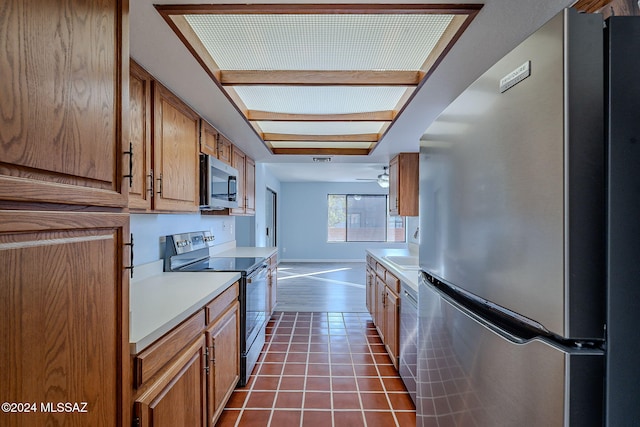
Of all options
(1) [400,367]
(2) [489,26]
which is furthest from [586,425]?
(1) [400,367]

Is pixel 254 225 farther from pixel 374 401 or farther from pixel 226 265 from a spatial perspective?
pixel 374 401

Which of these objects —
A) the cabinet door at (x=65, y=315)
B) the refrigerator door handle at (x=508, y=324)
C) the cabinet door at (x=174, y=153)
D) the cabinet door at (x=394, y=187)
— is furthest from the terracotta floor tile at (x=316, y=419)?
the cabinet door at (x=394, y=187)

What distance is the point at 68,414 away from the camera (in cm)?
74

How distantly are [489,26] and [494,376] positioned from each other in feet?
4.22

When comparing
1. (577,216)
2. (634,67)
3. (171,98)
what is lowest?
(577,216)

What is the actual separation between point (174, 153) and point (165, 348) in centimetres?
122

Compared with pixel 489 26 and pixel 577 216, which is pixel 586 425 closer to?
pixel 577 216

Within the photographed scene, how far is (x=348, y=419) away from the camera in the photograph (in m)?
2.01

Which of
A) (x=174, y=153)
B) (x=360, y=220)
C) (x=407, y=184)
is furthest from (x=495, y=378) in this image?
(x=360, y=220)

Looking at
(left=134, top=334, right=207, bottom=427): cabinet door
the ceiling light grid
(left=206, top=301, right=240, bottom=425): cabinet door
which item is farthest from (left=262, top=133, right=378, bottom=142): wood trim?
(left=134, top=334, right=207, bottom=427): cabinet door

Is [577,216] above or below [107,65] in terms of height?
below

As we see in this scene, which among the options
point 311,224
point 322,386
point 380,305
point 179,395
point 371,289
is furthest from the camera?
point 311,224

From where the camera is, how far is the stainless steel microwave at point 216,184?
94.8 inches

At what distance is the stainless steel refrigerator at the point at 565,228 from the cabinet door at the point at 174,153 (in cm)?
169
